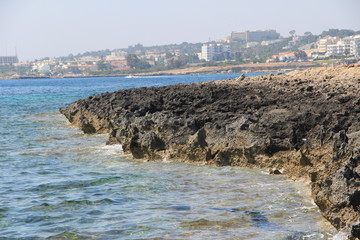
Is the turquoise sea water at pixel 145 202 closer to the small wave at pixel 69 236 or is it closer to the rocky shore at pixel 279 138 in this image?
the small wave at pixel 69 236

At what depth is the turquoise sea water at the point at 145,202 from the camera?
895 cm

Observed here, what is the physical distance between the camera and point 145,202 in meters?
10.9

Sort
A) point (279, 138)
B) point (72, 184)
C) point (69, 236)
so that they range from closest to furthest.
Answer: point (69, 236), point (72, 184), point (279, 138)

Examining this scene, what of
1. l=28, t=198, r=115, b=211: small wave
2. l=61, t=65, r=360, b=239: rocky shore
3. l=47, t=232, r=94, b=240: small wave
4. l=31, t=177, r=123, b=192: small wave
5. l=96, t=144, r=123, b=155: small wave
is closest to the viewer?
Answer: l=61, t=65, r=360, b=239: rocky shore

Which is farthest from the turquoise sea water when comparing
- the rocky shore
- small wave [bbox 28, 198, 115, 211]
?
the rocky shore

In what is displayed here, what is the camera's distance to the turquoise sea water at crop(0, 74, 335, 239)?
29.3 ft

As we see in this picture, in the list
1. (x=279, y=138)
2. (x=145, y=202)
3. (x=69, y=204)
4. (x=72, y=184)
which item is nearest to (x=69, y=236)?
(x=69, y=204)

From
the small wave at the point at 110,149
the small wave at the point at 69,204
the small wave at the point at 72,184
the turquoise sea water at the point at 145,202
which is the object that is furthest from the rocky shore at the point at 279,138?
the small wave at the point at 69,204

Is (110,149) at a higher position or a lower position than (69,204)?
lower

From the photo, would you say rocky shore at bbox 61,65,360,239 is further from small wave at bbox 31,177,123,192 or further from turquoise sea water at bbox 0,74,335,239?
small wave at bbox 31,177,123,192

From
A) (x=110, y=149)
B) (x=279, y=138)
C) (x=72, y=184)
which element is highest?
(x=279, y=138)

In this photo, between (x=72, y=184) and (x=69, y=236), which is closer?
(x=69, y=236)

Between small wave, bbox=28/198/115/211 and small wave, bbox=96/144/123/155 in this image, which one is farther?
small wave, bbox=96/144/123/155

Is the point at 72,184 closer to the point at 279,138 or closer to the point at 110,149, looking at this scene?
the point at 279,138
